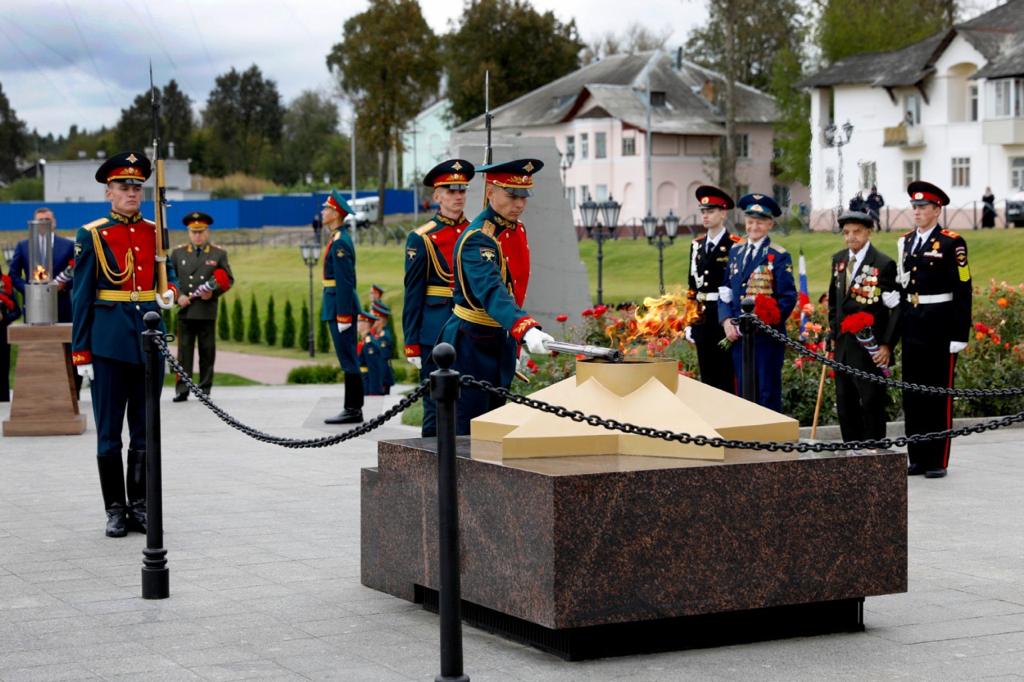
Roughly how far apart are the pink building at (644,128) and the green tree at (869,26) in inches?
300

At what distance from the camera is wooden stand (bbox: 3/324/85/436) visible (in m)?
15.0

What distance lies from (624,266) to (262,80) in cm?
7299

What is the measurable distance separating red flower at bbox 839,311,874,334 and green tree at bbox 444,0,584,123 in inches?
2919

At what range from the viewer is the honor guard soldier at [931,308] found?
11.5 m

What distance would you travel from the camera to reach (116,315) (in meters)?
9.52

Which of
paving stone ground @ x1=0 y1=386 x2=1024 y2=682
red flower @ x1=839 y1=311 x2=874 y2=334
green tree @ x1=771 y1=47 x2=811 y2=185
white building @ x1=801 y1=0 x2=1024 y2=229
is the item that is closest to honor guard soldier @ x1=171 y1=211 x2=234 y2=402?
paving stone ground @ x1=0 y1=386 x2=1024 y2=682

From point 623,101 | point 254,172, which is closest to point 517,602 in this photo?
point 623,101

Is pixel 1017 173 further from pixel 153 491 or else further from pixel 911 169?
pixel 153 491

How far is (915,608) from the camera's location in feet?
23.8

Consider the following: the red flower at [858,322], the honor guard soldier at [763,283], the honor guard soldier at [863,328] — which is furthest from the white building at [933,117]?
the red flower at [858,322]

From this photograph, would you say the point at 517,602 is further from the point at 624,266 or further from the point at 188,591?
the point at 624,266

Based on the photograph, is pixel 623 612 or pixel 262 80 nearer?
pixel 623 612

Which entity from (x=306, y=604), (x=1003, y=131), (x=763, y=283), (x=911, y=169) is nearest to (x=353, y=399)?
(x=763, y=283)

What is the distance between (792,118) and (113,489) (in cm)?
7084
